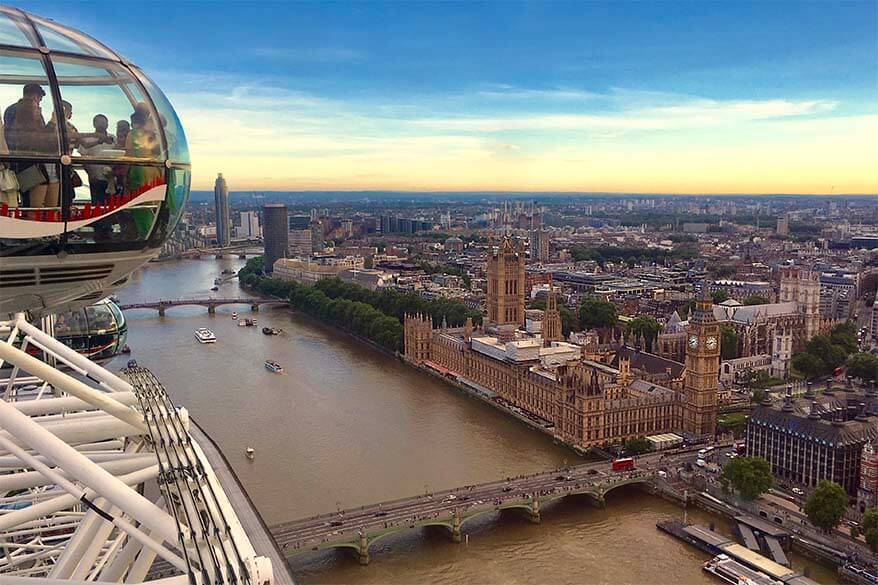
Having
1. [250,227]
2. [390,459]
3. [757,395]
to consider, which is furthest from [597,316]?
[250,227]

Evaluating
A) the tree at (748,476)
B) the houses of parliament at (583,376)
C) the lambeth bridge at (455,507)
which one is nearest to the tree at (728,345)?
the houses of parliament at (583,376)

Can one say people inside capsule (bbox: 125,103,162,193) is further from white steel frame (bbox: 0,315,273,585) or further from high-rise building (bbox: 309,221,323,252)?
high-rise building (bbox: 309,221,323,252)

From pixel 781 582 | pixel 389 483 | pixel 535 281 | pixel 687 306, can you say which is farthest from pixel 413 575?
pixel 535 281

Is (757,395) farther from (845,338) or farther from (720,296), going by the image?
(720,296)

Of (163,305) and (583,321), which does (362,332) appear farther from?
(163,305)

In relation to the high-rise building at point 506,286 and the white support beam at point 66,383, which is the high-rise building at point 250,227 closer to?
the high-rise building at point 506,286
